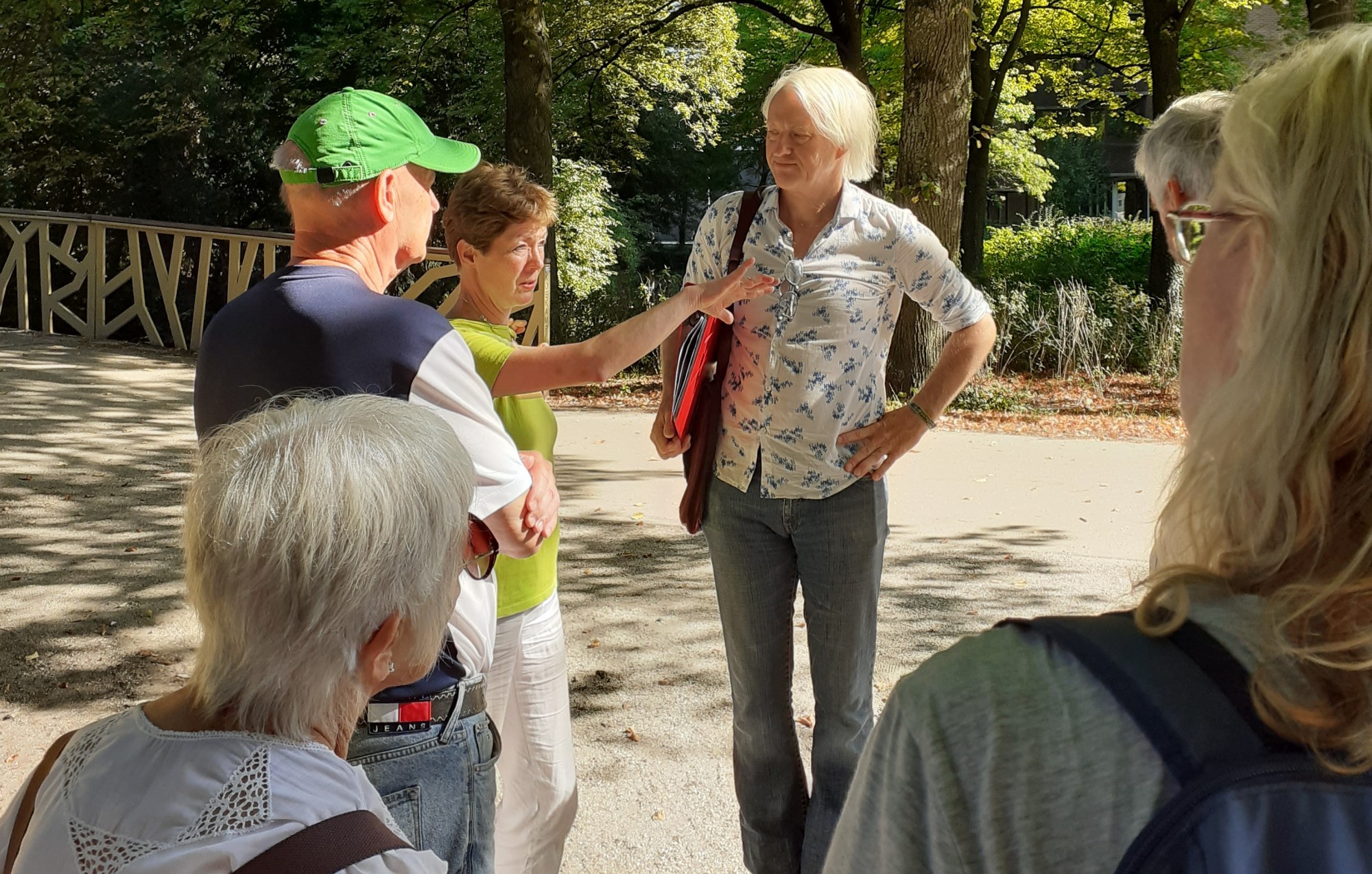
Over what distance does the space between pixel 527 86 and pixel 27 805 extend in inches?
484

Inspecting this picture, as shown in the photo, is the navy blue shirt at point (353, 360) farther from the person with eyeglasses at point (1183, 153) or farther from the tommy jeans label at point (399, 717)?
the person with eyeglasses at point (1183, 153)

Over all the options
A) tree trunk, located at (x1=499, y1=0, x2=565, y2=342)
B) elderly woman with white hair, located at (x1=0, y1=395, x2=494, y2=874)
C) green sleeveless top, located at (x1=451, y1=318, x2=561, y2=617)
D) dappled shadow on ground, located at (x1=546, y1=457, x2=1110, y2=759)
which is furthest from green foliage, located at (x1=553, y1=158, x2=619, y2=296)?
elderly woman with white hair, located at (x1=0, y1=395, x2=494, y2=874)

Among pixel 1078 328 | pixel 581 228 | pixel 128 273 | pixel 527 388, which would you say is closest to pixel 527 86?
pixel 581 228

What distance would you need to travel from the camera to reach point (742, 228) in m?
3.32

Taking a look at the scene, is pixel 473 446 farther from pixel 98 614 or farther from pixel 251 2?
pixel 251 2

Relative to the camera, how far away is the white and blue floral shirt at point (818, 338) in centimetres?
319

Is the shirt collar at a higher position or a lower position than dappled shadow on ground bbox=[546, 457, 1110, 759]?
higher

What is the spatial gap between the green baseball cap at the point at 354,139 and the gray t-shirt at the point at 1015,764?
5.38 feet

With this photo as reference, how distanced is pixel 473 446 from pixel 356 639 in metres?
0.60

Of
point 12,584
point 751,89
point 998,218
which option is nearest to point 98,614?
point 12,584

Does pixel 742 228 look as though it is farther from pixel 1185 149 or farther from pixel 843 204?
pixel 1185 149

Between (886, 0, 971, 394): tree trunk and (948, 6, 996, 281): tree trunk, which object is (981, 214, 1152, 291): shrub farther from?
(886, 0, 971, 394): tree trunk

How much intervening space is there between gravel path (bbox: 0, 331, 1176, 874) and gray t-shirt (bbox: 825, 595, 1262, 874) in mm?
2793

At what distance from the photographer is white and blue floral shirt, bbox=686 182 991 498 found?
3.19 meters
